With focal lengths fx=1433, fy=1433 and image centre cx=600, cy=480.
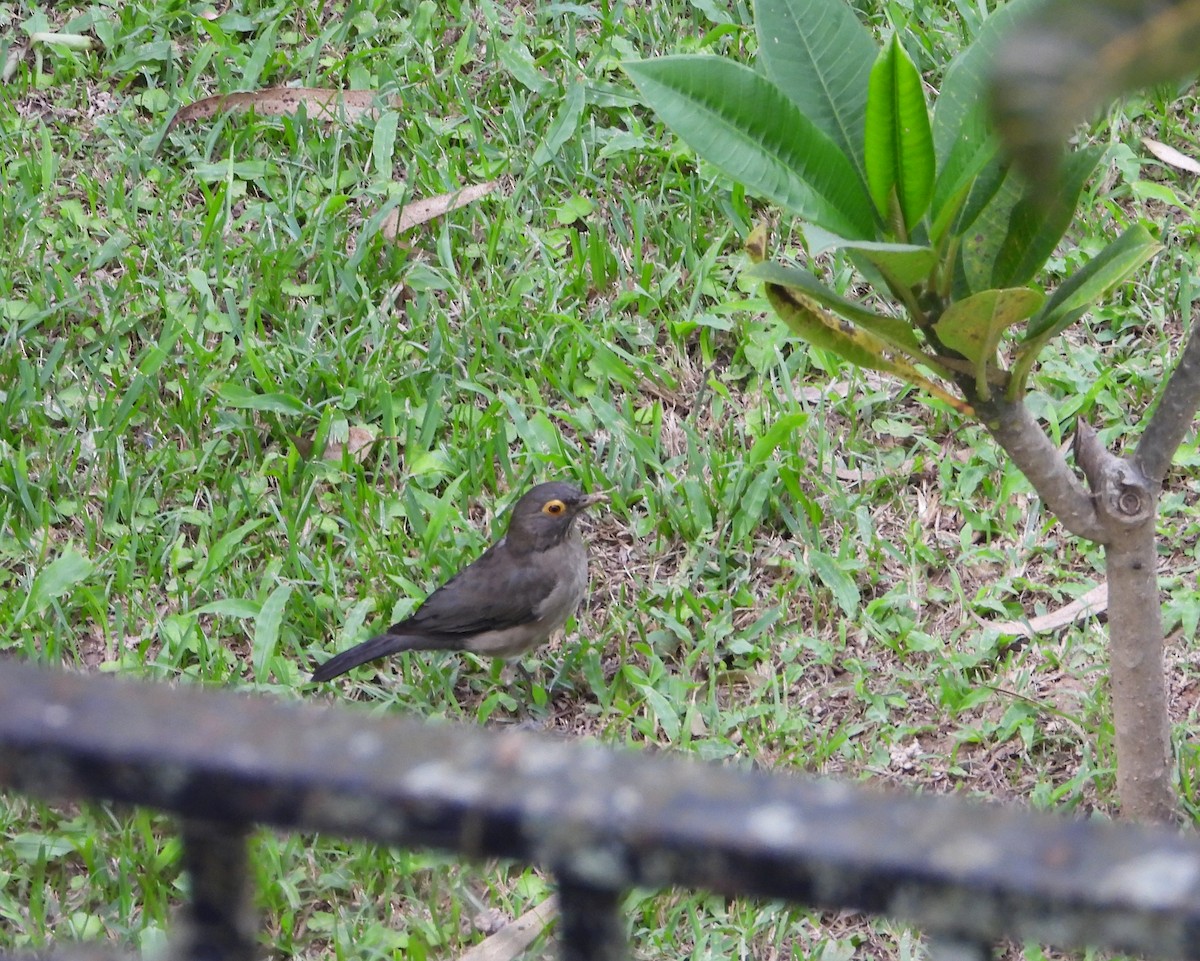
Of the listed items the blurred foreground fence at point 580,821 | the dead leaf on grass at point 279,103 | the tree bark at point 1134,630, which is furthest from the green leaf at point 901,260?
the dead leaf on grass at point 279,103

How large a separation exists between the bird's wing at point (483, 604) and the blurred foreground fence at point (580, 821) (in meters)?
3.32

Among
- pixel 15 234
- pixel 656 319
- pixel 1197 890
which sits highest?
pixel 1197 890

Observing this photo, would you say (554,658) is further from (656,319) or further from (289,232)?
(289,232)

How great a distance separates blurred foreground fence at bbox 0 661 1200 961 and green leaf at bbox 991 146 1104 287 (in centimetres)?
196

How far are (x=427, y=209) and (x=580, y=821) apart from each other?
5.33 meters

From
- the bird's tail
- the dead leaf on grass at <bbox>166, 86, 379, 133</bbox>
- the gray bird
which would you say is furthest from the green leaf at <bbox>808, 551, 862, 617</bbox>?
the dead leaf on grass at <bbox>166, 86, 379, 133</bbox>

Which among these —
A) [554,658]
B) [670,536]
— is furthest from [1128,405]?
[554,658]

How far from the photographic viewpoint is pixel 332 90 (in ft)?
22.0

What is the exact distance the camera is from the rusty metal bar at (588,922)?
1.14 meters

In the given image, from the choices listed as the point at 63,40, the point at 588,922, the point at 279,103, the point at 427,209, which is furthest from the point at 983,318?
the point at 63,40

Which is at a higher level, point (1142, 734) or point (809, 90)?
point (809, 90)

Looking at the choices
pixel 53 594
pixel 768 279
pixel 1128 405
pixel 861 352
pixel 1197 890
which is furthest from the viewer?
pixel 1128 405

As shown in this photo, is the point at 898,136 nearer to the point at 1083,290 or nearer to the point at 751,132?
the point at 751,132

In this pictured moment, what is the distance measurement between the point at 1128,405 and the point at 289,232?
3456mm
